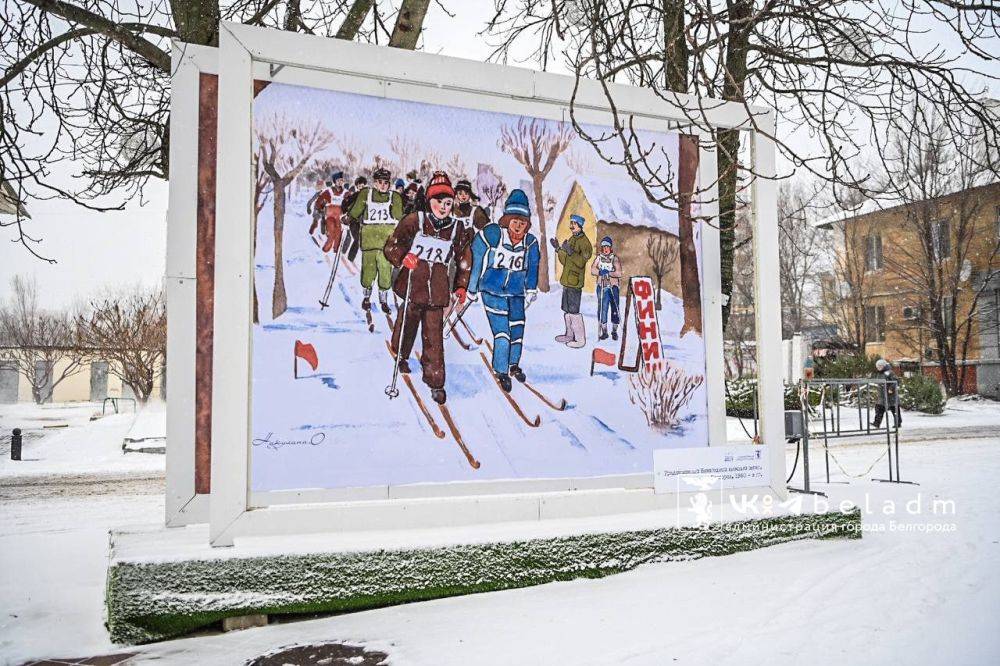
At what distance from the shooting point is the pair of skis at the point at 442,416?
536 centimetres

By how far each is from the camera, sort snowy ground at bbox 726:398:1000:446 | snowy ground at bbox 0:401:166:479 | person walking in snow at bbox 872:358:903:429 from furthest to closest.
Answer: snowy ground at bbox 726:398:1000:446, snowy ground at bbox 0:401:166:479, person walking in snow at bbox 872:358:903:429

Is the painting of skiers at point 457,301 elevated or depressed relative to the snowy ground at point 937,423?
elevated

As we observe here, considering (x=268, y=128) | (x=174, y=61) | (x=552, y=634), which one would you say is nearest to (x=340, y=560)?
(x=552, y=634)

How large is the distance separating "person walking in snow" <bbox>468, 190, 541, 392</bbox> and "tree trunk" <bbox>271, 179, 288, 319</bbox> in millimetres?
1359

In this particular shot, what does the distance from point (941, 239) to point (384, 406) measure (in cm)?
2848

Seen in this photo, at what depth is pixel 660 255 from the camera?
622cm

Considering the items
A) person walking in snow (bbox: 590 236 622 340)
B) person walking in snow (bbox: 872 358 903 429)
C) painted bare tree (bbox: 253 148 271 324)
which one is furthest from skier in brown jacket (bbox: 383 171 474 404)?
person walking in snow (bbox: 872 358 903 429)

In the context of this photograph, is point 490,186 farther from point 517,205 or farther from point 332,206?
point 332,206

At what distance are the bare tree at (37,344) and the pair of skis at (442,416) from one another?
1072 inches

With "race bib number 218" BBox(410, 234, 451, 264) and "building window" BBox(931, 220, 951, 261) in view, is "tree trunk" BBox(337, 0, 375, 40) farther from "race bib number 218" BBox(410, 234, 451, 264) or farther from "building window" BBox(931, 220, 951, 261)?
"building window" BBox(931, 220, 951, 261)

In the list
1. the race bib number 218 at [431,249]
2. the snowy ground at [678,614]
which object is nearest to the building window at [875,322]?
the snowy ground at [678,614]

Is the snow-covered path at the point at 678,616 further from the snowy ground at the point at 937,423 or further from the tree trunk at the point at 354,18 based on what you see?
the snowy ground at the point at 937,423

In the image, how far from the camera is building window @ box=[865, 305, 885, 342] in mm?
31709
